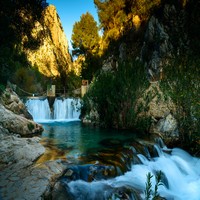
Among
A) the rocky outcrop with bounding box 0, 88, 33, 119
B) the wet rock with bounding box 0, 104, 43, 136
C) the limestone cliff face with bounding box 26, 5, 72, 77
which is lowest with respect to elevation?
the wet rock with bounding box 0, 104, 43, 136

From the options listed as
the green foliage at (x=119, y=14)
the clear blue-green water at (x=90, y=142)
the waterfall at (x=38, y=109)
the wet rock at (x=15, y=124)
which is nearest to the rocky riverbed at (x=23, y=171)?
the wet rock at (x=15, y=124)

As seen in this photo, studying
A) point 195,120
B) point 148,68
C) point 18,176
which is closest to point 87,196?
point 18,176

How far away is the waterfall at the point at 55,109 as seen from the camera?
18.9 meters

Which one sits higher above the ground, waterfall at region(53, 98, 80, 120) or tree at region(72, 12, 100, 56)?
tree at region(72, 12, 100, 56)

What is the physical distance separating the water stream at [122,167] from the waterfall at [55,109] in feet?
28.4

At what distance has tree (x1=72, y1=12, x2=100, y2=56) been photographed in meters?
38.8

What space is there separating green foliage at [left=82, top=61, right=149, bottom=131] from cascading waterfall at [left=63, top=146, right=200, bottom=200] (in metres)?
3.00

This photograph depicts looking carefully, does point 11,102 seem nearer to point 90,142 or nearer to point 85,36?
point 90,142

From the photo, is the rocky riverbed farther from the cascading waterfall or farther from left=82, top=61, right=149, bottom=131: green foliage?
left=82, top=61, right=149, bottom=131: green foliage

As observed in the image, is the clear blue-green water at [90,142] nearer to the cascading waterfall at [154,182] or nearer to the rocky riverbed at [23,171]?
the rocky riverbed at [23,171]

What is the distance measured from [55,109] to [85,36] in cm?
2221

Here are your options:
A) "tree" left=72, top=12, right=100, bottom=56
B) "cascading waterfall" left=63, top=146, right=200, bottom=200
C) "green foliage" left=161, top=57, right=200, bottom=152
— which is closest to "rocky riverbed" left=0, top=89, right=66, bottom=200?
"cascading waterfall" left=63, top=146, right=200, bottom=200

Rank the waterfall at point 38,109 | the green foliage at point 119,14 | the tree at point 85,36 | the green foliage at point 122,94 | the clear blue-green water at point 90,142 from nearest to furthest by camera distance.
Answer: the clear blue-green water at point 90,142 → the green foliage at point 122,94 → the waterfall at point 38,109 → the green foliage at point 119,14 → the tree at point 85,36

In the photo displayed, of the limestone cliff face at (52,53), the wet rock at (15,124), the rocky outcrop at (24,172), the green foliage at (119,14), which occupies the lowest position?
the rocky outcrop at (24,172)
